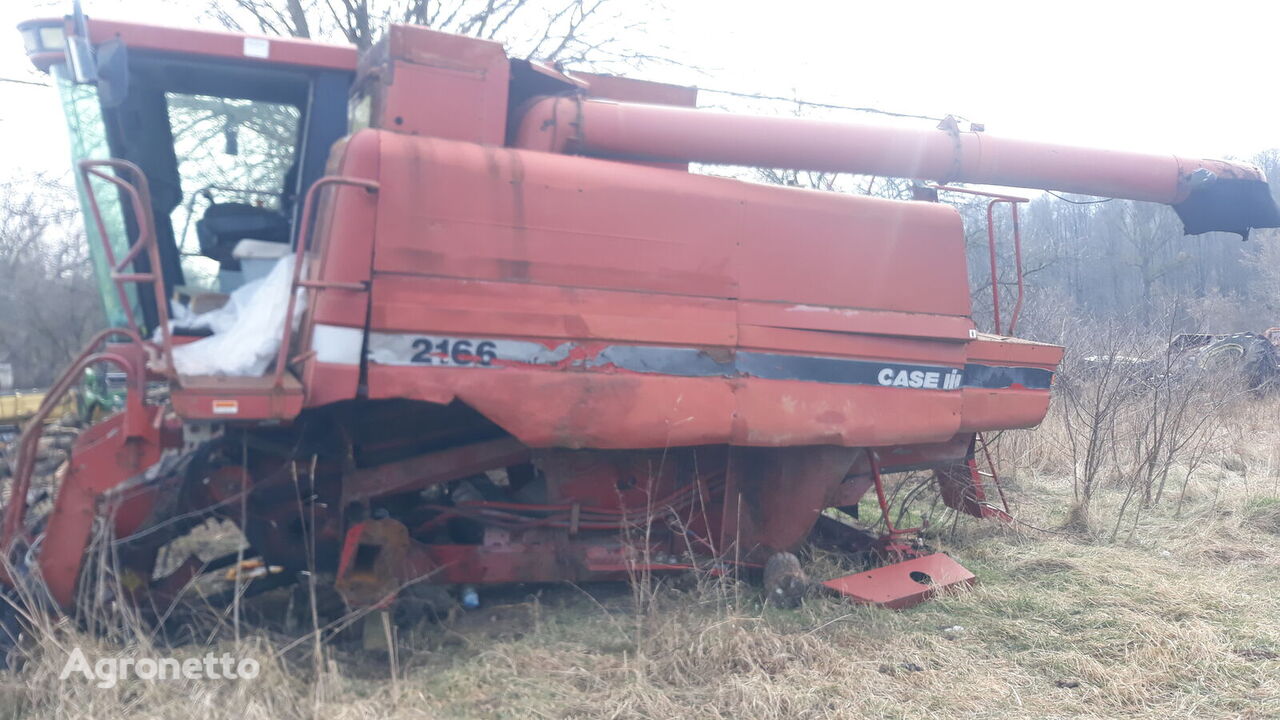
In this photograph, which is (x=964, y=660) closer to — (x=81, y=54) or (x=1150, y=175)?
(x=1150, y=175)

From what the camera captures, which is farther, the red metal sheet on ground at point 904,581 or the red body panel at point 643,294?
the red metal sheet on ground at point 904,581

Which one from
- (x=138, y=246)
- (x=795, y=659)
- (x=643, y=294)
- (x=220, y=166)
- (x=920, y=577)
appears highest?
(x=220, y=166)

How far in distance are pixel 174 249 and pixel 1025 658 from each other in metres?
4.40

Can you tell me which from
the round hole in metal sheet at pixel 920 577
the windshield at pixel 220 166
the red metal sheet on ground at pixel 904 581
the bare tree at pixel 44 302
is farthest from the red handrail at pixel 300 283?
the round hole in metal sheet at pixel 920 577

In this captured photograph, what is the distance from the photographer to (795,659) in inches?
160

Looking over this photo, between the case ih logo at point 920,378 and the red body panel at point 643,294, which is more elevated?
the red body panel at point 643,294

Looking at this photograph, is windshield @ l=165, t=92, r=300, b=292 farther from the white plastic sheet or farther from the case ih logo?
the case ih logo

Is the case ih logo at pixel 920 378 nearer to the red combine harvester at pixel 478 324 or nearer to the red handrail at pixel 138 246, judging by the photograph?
the red combine harvester at pixel 478 324

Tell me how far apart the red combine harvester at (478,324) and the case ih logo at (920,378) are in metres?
0.02

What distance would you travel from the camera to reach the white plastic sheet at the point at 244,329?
12.9 feet

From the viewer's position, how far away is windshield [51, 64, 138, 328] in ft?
14.2

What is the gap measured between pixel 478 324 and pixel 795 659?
2008 mm

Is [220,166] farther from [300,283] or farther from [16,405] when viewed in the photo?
[16,405]

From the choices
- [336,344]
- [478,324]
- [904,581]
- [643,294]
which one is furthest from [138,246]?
[904,581]
